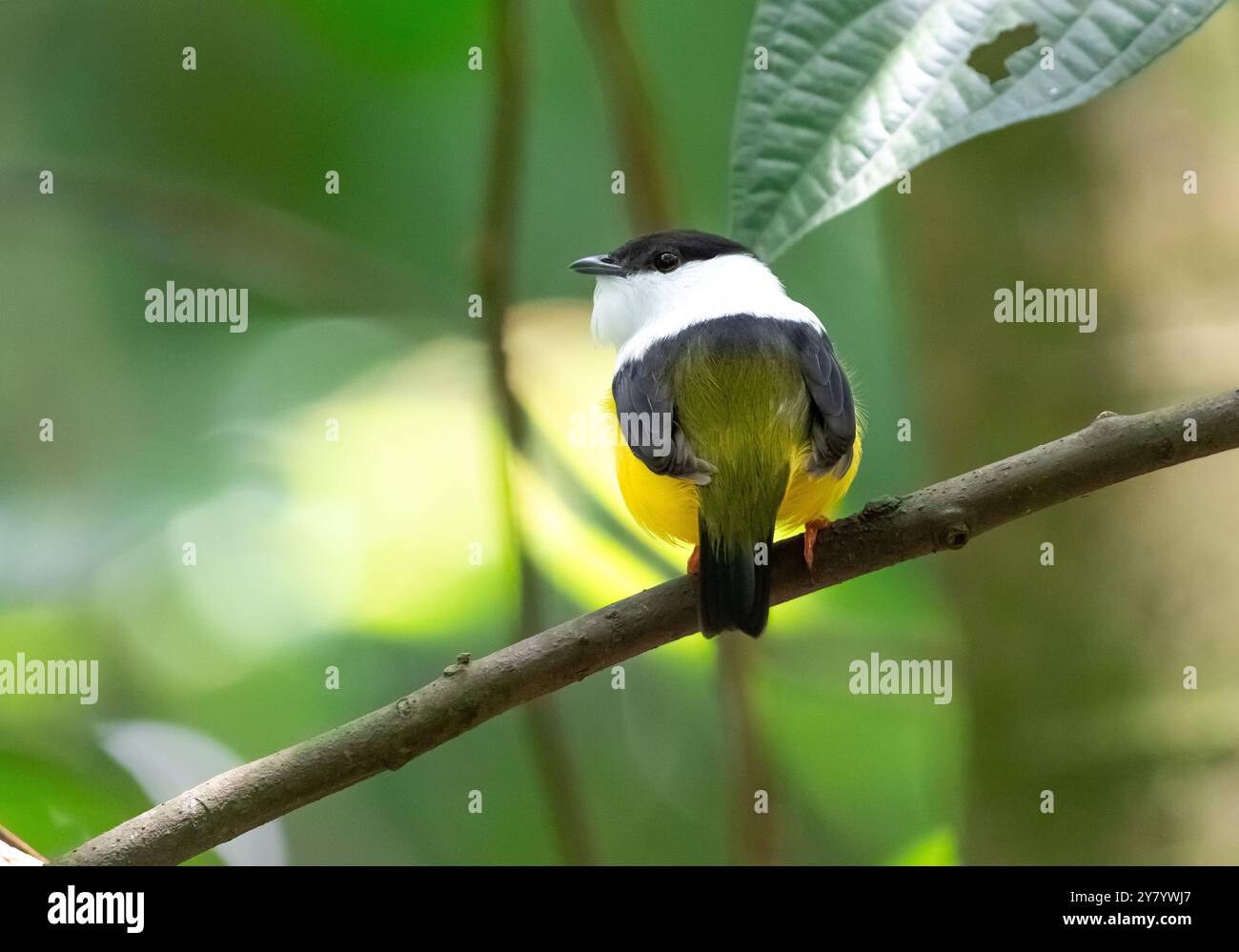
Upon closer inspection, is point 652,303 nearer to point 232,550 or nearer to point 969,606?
point 969,606

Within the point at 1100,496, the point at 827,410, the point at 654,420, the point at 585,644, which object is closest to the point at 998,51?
the point at 827,410

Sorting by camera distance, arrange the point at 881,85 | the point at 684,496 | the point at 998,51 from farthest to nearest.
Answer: the point at 684,496, the point at 998,51, the point at 881,85

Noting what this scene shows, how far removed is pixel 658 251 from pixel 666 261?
0.07ft

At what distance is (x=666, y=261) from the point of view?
75.7 inches

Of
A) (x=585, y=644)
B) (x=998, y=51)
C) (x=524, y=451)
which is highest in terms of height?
(x=998, y=51)

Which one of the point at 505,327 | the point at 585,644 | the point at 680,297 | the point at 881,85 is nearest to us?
the point at 881,85

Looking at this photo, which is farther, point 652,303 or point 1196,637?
point 652,303

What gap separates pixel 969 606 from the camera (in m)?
1.84

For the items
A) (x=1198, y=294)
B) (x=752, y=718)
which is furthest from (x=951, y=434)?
(x=752, y=718)

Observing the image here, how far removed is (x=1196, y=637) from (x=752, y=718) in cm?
70

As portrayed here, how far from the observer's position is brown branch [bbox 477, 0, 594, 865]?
1.99m

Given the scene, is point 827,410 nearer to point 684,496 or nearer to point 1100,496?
point 684,496

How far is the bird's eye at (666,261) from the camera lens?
1.92 meters

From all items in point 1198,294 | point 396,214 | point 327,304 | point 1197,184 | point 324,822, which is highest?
point 396,214
